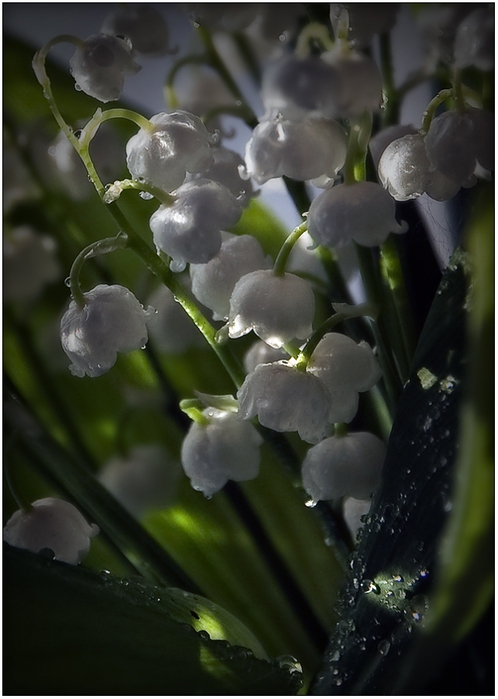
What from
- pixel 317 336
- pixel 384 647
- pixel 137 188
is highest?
pixel 137 188

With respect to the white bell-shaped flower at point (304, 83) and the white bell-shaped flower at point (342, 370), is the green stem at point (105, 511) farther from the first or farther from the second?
the white bell-shaped flower at point (304, 83)

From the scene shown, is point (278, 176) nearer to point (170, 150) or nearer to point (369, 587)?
point (170, 150)

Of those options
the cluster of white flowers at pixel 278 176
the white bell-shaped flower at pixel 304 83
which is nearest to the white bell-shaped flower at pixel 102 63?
the cluster of white flowers at pixel 278 176

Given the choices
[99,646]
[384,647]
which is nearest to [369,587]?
[384,647]

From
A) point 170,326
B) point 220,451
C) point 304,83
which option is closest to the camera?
point 304,83

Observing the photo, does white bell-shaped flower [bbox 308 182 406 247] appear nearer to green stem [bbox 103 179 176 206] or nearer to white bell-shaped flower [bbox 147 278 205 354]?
green stem [bbox 103 179 176 206]

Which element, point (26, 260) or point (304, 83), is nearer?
point (304, 83)
